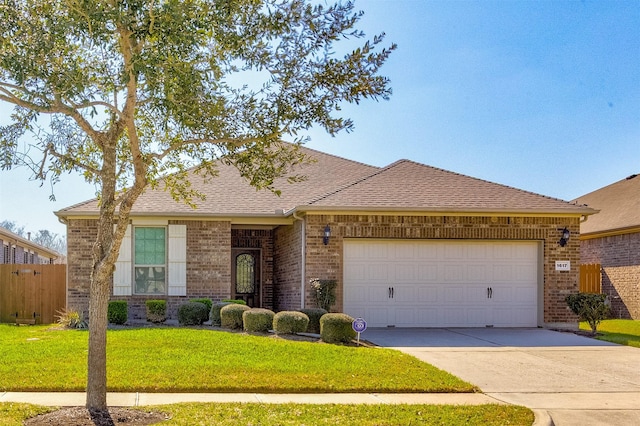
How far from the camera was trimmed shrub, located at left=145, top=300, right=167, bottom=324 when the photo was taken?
1666 cm

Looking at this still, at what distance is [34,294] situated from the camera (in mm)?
20062

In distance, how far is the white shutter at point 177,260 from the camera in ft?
58.9

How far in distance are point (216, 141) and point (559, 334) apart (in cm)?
1074

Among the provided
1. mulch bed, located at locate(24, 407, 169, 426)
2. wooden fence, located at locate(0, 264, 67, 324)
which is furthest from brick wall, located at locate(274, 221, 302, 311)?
mulch bed, located at locate(24, 407, 169, 426)

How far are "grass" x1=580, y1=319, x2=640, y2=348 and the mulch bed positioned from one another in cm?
1067

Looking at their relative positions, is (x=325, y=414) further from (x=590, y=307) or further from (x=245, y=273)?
(x=245, y=273)

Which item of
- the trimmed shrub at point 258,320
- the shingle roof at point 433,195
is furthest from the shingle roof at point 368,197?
the trimmed shrub at point 258,320

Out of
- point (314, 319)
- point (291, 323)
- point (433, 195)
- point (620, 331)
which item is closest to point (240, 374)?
point (291, 323)

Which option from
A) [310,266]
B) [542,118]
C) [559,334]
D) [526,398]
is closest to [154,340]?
[310,266]

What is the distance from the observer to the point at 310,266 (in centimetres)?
1639

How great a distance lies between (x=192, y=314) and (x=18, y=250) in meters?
20.1

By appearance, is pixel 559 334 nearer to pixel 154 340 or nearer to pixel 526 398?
pixel 526 398

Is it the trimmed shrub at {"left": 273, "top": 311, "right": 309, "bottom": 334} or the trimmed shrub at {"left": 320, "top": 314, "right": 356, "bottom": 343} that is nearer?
the trimmed shrub at {"left": 320, "top": 314, "right": 356, "bottom": 343}

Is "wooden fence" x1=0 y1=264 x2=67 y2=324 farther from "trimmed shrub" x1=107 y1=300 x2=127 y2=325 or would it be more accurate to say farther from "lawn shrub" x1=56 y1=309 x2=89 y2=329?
"trimmed shrub" x1=107 y1=300 x2=127 y2=325
